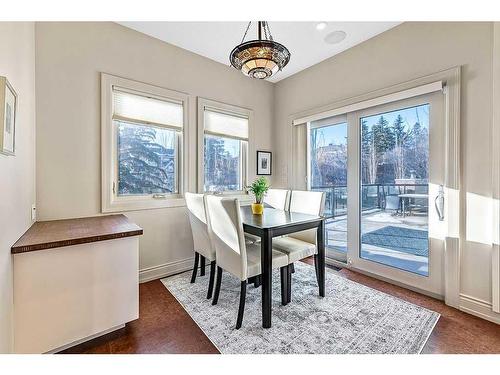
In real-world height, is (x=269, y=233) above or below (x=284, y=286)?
above

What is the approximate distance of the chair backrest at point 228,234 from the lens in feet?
5.90

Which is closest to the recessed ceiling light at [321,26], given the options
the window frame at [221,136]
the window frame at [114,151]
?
the window frame at [221,136]

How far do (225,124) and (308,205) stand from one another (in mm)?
1667

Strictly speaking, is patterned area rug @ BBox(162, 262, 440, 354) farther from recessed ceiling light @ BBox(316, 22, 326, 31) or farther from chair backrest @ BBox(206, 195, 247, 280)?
recessed ceiling light @ BBox(316, 22, 326, 31)

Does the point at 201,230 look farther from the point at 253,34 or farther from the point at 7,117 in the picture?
the point at 253,34

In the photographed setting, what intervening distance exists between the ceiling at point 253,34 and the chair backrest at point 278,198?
1.82 m

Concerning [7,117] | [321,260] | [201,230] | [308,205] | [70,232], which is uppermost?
[7,117]

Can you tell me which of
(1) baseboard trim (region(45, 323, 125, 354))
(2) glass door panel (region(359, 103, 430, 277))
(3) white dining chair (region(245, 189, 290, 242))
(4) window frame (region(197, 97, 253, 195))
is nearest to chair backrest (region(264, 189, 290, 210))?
(3) white dining chair (region(245, 189, 290, 242))

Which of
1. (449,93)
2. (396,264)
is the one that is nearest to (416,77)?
(449,93)

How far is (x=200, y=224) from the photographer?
96.7 inches

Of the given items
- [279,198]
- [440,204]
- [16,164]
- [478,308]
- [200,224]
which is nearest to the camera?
[16,164]

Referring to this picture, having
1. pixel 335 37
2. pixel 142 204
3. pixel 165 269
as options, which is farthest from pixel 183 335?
pixel 335 37

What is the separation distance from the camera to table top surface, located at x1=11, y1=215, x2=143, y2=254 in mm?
1447
